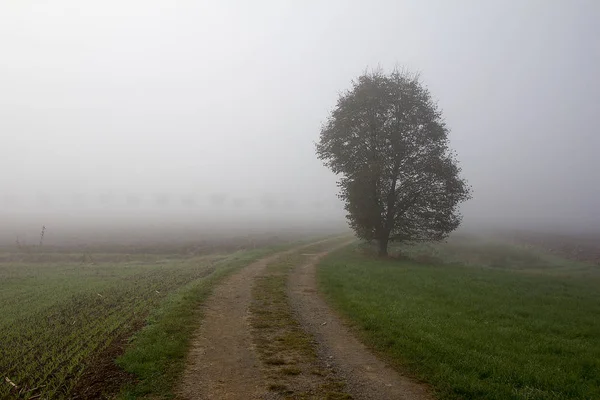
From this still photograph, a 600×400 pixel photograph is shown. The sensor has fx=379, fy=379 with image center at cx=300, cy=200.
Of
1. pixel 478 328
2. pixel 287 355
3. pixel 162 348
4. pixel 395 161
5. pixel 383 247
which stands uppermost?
pixel 395 161

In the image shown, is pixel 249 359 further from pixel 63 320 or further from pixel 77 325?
pixel 63 320

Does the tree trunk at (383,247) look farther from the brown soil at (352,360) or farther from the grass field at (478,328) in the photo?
the brown soil at (352,360)

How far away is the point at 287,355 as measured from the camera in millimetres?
10828

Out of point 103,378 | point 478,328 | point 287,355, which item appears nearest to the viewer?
point 103,378

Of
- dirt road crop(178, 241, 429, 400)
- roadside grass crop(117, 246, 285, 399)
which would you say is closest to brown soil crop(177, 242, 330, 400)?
dirt road crop(178, 241, 429, 400)

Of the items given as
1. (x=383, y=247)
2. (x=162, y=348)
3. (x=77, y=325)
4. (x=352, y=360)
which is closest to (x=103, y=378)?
(x=162, y=348)

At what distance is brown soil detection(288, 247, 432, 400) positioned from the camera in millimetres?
8602

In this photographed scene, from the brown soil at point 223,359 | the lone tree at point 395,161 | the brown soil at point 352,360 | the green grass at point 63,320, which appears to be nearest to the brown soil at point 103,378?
the green grass at point 63,320

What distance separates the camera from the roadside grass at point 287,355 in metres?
8.62

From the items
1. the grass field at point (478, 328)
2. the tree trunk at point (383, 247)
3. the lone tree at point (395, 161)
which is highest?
the lone tree at point (395, 161)

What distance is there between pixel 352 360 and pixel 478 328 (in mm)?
6004

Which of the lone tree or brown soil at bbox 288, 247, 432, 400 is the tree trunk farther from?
brown soil at bbox 288, 247, 432, 400

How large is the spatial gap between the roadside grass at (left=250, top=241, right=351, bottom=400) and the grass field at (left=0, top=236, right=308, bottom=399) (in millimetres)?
2545

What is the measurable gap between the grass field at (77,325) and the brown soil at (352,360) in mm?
4348
